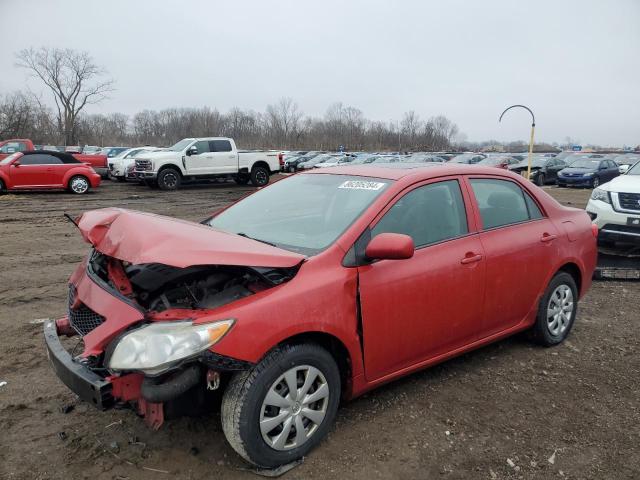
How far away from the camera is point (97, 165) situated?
25.2m

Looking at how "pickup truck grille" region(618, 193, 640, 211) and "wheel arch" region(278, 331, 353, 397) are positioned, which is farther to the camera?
"pickup truck grille" region(618, 193, 640, 211)

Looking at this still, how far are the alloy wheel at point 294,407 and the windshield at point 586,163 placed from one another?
25497 millimetres

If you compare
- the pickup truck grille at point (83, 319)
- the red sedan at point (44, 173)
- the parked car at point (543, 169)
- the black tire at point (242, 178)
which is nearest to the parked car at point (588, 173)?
the parked car at point (543, 169)

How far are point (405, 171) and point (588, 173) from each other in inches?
938

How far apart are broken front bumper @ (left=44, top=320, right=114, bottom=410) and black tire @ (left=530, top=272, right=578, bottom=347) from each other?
3.39 meters

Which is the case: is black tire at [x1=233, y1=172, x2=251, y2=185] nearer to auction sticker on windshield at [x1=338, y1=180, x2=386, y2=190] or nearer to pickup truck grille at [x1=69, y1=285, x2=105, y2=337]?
auction sticker on windshield at [x1=338, y1=180, x2=386, y2=190]

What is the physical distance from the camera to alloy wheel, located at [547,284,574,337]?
168 inches

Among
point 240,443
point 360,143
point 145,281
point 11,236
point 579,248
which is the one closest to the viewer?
point 240,443

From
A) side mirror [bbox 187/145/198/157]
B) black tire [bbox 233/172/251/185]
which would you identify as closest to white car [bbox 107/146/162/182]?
side mirror [bbox 187/145/198/157]

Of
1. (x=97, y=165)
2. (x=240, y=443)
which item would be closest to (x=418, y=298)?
(x=240, y=443)

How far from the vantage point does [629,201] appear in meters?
7.75

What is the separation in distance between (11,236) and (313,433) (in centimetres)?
924

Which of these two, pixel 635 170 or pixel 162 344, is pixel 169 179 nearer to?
pixel 635 170

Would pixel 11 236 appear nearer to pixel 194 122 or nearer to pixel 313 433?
pixel 313 433
